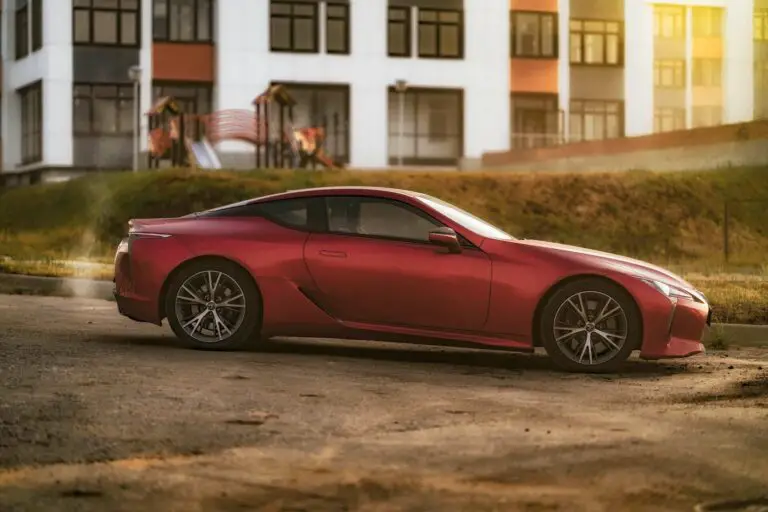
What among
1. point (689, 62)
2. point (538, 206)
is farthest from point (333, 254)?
point (689, 62)

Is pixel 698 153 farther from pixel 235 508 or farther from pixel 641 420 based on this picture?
pixel 235 508

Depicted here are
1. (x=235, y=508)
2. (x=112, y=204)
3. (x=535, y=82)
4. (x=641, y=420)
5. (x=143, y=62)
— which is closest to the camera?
(x=235, y=508)

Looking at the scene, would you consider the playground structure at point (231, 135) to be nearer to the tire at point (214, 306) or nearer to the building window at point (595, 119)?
the building window at point (595, 119)

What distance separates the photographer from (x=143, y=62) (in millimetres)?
42062

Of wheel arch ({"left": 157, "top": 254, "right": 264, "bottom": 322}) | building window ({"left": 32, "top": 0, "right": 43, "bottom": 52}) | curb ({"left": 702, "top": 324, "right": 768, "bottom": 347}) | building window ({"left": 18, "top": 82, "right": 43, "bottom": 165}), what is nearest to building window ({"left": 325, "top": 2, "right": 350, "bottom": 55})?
building window ({"left": 32, "top": 0, "right": 43, "bottom": 52})

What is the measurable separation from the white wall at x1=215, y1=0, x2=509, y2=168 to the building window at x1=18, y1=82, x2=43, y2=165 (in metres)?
5.73

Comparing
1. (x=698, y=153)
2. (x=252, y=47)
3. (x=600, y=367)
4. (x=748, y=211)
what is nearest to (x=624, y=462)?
(x=600, y=367)

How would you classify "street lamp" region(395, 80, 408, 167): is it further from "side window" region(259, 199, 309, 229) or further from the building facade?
"side window" region(259, 199, 309, 229)

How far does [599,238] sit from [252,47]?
62.3ft

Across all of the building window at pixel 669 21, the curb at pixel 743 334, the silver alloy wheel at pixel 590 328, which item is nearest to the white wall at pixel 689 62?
the building window at pixel 669 21

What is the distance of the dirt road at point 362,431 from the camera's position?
5.47 m

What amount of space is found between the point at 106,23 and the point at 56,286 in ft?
86.7

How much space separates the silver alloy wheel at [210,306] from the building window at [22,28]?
35.8 m

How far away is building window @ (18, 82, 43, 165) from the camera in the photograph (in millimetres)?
42594
